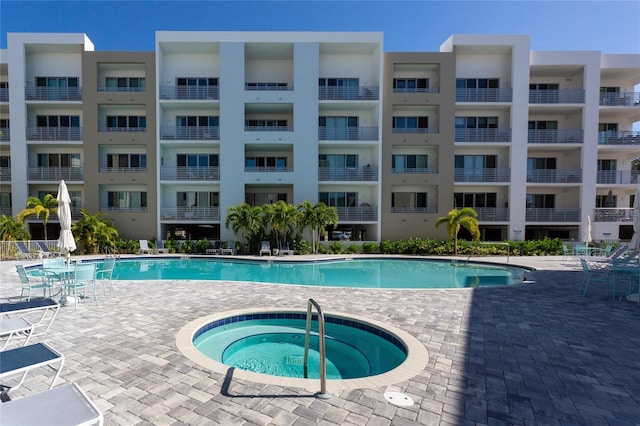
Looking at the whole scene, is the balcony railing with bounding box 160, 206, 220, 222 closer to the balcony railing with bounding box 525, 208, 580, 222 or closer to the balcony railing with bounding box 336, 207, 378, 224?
the balcony railing with bounding box 336, 207, 378, 224

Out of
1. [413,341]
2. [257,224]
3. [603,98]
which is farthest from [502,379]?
[603,98]

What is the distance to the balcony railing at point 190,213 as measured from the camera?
1995cm

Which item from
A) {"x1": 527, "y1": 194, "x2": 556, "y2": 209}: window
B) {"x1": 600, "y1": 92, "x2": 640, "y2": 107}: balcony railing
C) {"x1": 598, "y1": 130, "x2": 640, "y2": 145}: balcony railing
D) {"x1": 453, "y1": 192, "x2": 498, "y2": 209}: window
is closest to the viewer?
{"x1": 598, "y1": 130, "x2": 640, "y2": 145}: balcony railing

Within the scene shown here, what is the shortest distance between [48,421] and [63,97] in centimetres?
2526

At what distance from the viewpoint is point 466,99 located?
20719 mm

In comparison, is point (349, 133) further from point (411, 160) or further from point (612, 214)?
point (612, 214)

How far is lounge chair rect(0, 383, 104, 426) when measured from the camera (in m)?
1.89

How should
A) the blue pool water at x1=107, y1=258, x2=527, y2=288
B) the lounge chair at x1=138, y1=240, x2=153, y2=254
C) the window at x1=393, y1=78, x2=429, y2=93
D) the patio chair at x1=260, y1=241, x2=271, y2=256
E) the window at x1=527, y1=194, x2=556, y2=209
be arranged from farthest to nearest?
the window at x1=527, y1=194, x2=556, y2=209, the window at x1=393, y1=78, x2=429, y2=93, the lounge chair at x1=138, y1=240, x2=153, y2=254, the patio chair at x1=260, y1=241, x2=271, y2=256, the blue pool water at x1=107, y1=258, x2=527, y2=288

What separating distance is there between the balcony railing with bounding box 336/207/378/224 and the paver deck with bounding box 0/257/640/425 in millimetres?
12615

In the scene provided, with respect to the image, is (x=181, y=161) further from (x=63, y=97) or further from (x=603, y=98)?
(x=603, y=98)

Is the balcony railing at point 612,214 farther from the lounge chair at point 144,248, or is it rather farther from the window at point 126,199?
the window at point 126,199

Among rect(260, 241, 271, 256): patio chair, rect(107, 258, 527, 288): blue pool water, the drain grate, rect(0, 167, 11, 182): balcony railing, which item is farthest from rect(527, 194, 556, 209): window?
rect(0, 167, 11, 182): balcony railing

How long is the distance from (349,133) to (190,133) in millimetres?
10434

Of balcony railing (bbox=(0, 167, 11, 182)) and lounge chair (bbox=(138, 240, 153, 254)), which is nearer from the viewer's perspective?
lounge chair (bbox=(138, 240, 153, 254))
